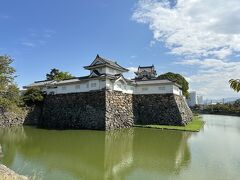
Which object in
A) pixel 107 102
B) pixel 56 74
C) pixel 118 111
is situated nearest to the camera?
pixel 107 102

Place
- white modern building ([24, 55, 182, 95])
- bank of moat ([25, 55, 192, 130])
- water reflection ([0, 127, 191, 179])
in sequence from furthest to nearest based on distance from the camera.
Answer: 1. white modern building ([24, 55, 182, 95])
2. bank of moat ([25, 55, 192, 130])
3. water reflection ([0, 127, 191, 179])

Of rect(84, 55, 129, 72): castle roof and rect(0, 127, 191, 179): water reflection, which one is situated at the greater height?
rect(84, 55, 129, 72): castle roof

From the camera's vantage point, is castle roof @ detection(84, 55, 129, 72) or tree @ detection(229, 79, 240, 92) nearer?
tree @ detection(229, 79, 240, 92)

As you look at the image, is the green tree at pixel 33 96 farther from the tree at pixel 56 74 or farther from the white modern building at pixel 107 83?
the tree at pixel 56 74

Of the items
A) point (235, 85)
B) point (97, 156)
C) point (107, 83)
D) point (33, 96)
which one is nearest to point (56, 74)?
point (33, 96)

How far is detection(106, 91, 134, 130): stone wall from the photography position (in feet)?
74.8

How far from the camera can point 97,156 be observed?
12453 mm

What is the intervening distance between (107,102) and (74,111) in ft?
13.2

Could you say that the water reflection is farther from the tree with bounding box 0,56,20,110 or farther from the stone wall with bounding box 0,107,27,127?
the stone wall with bounding box 0,107,27,127

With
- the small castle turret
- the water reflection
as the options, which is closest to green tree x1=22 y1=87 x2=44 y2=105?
the water reflection

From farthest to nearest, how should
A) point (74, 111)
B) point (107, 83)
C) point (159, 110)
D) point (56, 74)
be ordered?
1. point (56, 74)
2. point (159, 110)
3. point (74, 111)
4. point (107, 83)

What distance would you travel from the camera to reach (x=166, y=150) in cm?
1398

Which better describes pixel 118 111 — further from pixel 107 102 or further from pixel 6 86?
pixel 6 86

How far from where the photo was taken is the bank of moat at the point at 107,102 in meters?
23.4
